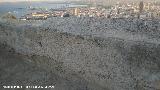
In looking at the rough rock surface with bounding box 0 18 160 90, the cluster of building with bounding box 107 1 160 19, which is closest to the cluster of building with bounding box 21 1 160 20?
the cluster of building with bounding box 107 1 160 19

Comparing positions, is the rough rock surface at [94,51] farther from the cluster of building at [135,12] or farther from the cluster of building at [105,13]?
the cluster of building at [135,12]

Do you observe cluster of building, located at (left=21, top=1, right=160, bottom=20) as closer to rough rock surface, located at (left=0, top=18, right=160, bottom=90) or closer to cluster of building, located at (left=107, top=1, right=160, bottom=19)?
cluster of building, located at (left=107, top=1, right=160, bottom=19)

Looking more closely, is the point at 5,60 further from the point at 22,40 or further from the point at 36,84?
the point at 36,84

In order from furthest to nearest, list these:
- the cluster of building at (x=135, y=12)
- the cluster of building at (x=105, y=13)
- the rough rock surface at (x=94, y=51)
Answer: the cluster of building at (x=135, y=12) < the cluster of building at (x=105, y=13) < the rough rock surface at (x=94, y=51)

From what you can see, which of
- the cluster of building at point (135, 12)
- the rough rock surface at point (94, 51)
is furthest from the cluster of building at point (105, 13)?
the rough rock surface at point (94, 51)

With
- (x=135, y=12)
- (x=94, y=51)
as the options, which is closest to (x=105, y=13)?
(x=135, y=12)

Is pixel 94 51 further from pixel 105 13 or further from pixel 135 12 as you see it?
pixel 135 12

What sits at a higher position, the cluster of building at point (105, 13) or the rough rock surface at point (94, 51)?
the rough rock surface at point (94, 51)

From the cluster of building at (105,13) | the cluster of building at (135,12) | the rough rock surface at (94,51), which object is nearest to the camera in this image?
the rough rock surface at (94,51)
